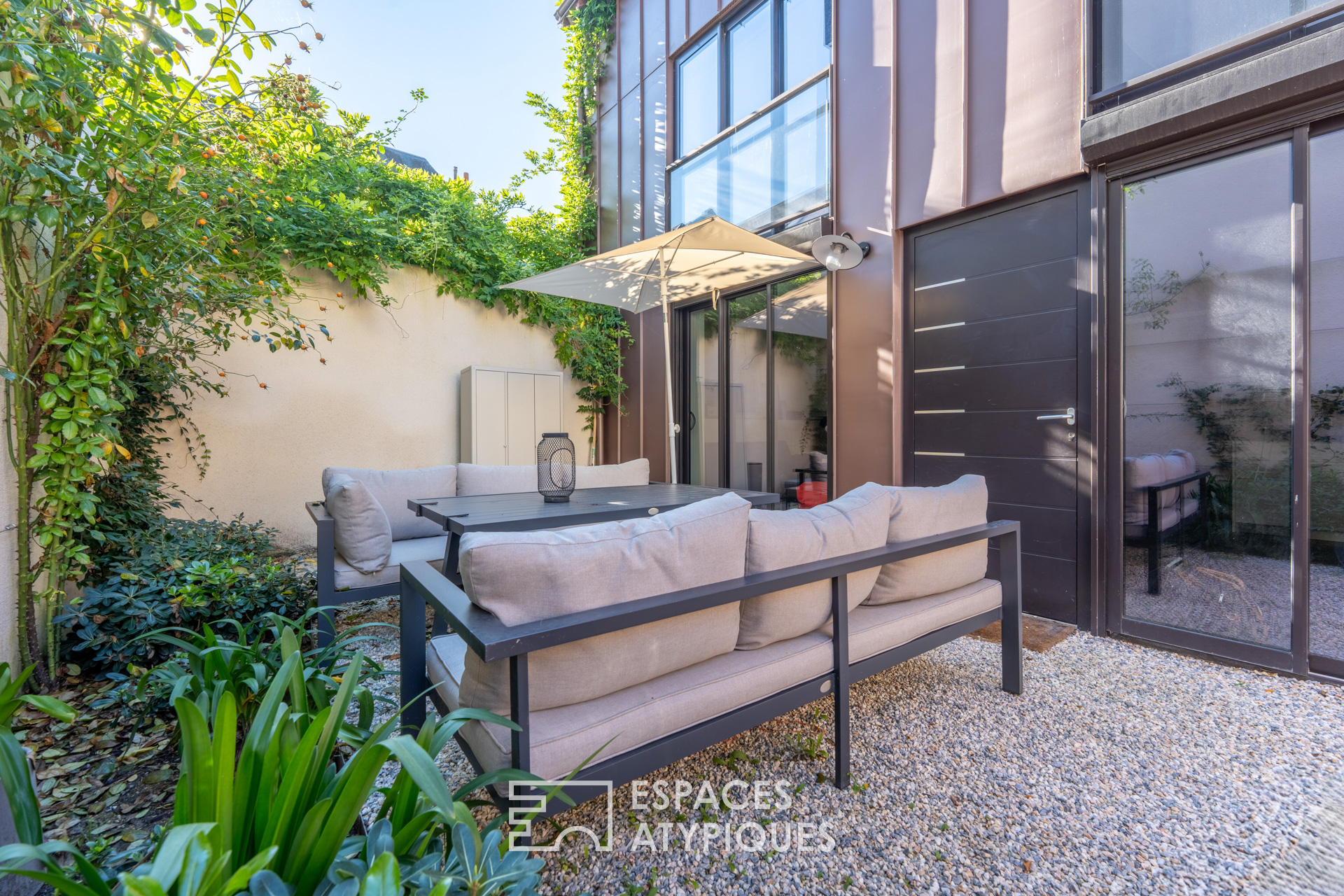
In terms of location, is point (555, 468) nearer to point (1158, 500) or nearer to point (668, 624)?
point (668, 624)

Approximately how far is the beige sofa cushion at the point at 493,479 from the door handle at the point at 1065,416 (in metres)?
3.19

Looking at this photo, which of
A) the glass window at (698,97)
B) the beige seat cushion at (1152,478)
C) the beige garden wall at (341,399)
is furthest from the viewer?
the glass window at (698,97)

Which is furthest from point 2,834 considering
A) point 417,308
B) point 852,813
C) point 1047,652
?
point 417,308

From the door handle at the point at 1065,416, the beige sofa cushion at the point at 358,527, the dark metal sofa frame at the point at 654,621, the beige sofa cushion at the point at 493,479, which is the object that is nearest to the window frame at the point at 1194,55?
the door handle at the point at 1065,416

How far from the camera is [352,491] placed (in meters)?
2.89

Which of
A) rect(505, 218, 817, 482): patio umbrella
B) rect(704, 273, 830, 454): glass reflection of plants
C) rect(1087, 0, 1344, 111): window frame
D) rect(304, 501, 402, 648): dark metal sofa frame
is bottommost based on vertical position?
rect(304, 501, 402, 648): dark metal sofa frame

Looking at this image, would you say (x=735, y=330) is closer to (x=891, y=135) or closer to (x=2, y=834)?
(x=891, y=135)

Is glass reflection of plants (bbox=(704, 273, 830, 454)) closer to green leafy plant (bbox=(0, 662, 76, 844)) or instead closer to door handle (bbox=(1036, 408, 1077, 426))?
door handle (bbox=(1036, 408, 1077, 426))

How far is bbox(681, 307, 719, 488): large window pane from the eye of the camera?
5.53 metres

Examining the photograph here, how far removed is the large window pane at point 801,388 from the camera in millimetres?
4438

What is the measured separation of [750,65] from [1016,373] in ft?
11.9

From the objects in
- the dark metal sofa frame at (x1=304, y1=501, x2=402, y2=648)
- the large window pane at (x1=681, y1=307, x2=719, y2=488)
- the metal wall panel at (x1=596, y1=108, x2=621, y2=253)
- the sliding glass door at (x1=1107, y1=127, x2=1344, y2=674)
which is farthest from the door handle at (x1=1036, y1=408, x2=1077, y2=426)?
the metal wall panel at (x1=596, y1=108, x2=621, y2=253)

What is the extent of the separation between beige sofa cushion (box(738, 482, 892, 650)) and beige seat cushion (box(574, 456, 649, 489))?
2.37m

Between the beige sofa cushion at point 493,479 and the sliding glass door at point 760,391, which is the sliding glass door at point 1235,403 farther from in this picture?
the beige sofa cushion at point 493,479
